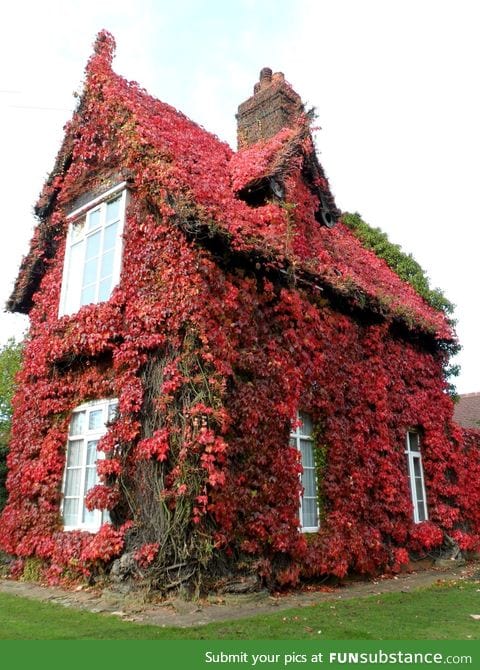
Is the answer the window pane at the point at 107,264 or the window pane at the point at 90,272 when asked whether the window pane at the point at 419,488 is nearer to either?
the window pane at the point at 107,264

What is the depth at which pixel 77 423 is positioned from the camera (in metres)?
9.91

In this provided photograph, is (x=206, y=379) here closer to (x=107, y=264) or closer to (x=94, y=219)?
(x=107, y=264)

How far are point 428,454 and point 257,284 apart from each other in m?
6.21

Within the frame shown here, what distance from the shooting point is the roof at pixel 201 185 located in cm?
933

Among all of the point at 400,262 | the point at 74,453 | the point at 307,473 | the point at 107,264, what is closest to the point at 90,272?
the point at 107,264

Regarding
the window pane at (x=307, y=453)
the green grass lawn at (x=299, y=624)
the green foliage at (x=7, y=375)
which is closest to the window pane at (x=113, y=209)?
the window pane at (x=307, y=453)

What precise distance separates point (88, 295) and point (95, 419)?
235cm

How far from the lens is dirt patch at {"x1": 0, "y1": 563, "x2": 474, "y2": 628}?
6.61 m

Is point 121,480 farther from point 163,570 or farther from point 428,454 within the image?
point 428,454

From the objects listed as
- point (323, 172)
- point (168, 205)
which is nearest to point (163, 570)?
point (168, 205)

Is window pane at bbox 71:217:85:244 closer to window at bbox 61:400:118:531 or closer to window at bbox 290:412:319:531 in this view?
window at bbox 61:400:118:531

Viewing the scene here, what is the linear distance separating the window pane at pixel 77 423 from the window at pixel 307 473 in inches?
140

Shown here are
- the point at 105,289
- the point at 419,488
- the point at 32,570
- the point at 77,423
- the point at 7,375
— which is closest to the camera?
the point at 32,570

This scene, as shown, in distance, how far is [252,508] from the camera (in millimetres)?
8234
